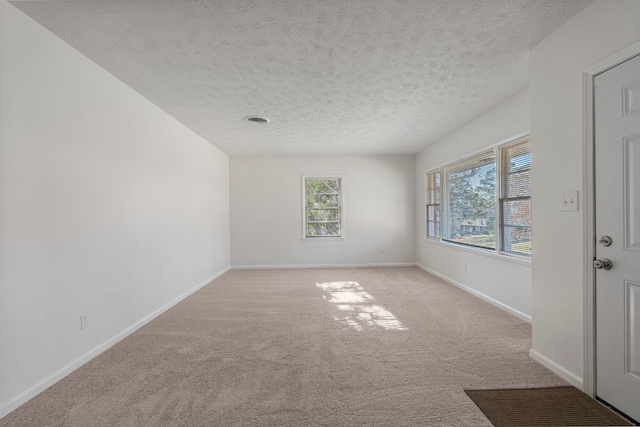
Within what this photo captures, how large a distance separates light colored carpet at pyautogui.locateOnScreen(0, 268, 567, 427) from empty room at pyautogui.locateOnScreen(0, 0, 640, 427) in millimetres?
20

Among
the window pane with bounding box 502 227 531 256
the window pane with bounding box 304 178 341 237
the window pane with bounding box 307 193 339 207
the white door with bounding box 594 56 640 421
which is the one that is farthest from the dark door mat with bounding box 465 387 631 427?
the window pane with bounding box 307 193 339 207

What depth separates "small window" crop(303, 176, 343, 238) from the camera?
20.8 feet

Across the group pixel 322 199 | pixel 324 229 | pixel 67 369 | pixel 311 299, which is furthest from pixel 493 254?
pixel 67 369

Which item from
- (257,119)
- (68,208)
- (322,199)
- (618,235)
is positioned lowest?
(618,235)

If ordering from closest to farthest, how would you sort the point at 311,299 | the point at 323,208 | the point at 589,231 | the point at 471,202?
1. the point at 589,231
2. the point at 311,299
3. the point at 471,202
4. the point at 323,208

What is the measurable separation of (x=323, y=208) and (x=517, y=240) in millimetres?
3839

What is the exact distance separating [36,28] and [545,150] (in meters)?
3.79

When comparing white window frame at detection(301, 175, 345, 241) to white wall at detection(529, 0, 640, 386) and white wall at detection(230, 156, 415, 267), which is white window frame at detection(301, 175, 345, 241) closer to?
white wall at detection(230, 156, 415, 267)

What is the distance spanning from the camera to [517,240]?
329cm

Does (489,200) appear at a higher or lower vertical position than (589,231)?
higher

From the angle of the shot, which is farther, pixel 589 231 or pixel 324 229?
pixel 324 229

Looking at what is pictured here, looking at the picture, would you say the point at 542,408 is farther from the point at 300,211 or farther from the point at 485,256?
the point at 300,211

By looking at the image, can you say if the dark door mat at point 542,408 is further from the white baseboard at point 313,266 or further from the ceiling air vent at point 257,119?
the white baseboard at point 313,266

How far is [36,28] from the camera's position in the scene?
75.9 inches
